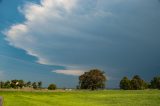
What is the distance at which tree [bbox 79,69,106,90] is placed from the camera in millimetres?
146250

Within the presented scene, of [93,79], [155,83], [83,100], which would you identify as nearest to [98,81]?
[93,79]

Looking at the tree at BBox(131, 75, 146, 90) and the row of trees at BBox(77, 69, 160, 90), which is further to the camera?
the tree at BBox(131, 75, 146, 90)

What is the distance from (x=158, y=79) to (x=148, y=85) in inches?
318

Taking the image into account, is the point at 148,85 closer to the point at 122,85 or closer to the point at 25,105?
the point at 122,85

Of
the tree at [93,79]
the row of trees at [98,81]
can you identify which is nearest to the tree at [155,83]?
the row of trees at [98,81]

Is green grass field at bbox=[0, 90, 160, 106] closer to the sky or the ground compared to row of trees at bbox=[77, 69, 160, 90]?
closer to the ground

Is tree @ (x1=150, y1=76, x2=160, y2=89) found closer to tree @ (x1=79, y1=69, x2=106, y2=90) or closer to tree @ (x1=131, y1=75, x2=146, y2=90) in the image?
tree @ (x1=131, y1=75, x2=146, y2=90)

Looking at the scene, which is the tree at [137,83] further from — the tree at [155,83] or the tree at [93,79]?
the tree at [93,79]

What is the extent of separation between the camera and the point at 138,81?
553 feet

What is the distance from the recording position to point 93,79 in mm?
146000

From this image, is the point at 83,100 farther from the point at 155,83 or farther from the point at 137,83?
the point at 155,83

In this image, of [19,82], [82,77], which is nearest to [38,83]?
[19,82]

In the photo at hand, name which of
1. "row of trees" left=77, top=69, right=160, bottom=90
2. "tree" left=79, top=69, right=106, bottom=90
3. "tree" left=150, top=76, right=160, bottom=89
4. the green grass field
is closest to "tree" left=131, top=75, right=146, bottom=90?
"row of trees" left=77, top=69, right=160, bottom=90

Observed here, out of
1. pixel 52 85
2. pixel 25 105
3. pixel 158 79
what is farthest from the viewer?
pixel 158 79
